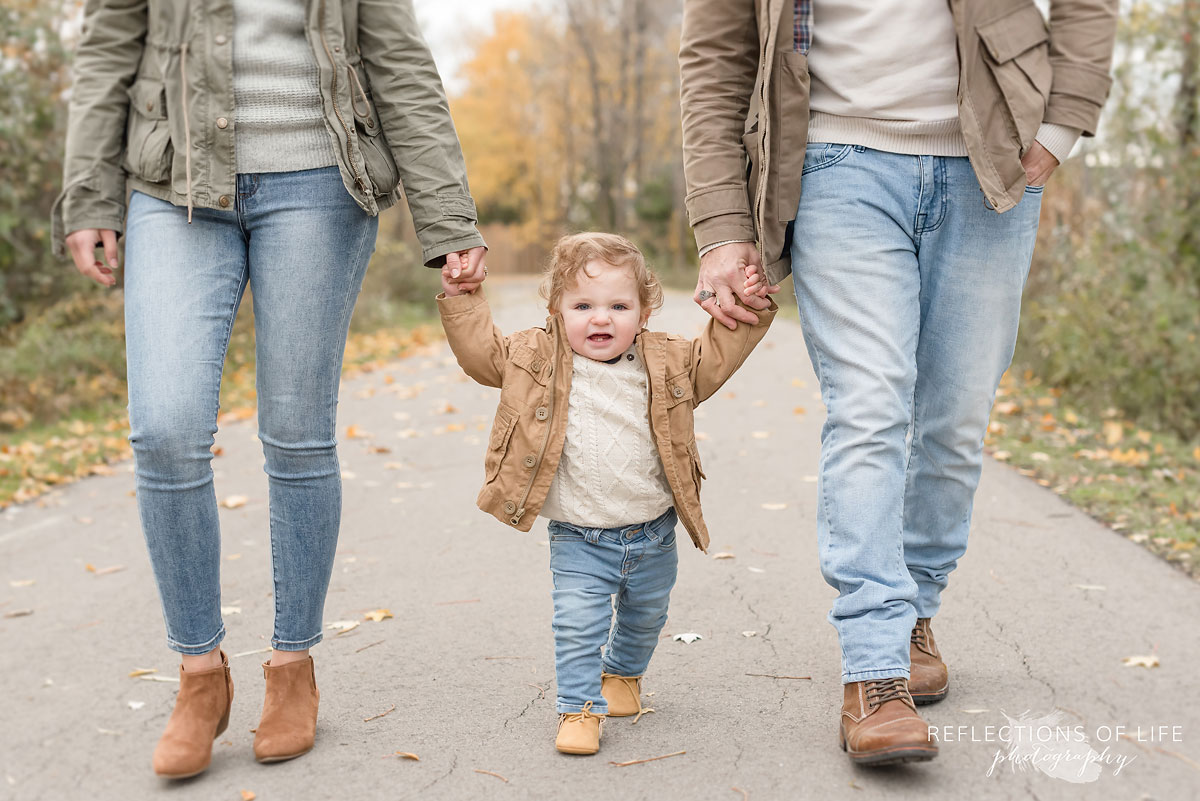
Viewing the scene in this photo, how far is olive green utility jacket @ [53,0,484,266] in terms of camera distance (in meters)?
2.71

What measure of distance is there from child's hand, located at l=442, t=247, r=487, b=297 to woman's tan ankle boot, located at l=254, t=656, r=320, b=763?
1009 mm

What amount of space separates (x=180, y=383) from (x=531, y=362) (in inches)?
32.2

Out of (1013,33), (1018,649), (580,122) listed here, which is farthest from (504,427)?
(580,122)

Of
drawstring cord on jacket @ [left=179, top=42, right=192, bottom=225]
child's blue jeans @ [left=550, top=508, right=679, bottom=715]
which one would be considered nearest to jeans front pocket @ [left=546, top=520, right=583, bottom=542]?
child's blue jeans @ [left=550, top=508, right=679, bottom=715]

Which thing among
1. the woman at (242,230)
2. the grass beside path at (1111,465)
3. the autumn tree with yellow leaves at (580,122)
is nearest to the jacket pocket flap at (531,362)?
the woman at (242,230)

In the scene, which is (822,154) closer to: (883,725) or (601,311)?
(601,311)

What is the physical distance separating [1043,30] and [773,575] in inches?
85.5


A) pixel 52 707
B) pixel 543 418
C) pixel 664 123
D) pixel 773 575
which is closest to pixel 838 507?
pixel 543 418

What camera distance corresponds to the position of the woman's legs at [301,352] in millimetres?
2742

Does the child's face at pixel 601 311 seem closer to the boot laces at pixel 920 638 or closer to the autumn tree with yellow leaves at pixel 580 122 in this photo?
the boot laces at pixel 920 638

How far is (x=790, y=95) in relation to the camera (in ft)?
8.87

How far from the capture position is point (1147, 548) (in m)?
4.56

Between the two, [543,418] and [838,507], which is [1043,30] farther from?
[543,418]

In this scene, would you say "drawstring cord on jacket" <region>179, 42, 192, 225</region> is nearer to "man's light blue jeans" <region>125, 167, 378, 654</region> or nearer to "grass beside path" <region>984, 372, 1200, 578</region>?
"man's light blue jeans" <region>125, 167, 378, 654</region>
